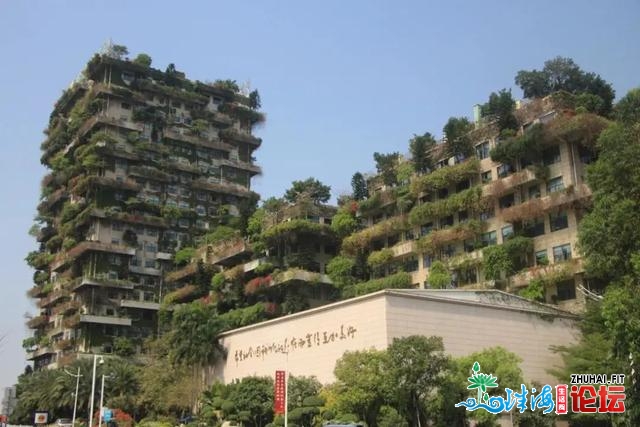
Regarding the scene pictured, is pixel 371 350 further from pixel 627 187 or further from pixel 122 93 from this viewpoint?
pixel 122 93

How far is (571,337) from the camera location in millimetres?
44188

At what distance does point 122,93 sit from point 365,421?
59343 millimetres

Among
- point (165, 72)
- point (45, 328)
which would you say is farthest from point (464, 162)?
point (45, 328)

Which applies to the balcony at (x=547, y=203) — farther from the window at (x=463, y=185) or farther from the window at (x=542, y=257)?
the window at (x=463, y=185)

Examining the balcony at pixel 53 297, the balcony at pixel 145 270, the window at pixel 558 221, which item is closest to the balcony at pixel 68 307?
the balcony at pixel 53 297

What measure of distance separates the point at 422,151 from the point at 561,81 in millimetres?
11210

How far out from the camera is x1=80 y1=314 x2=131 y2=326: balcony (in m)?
72.2

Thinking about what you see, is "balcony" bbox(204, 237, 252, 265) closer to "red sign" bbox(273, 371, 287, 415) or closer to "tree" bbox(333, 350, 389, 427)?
"red sign" bbox(273, 371, 287, 415)

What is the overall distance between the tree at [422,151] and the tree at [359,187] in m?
6.51

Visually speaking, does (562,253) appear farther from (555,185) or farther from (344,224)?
(344,224)

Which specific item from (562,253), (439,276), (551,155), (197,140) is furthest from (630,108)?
Answer: (197,140)

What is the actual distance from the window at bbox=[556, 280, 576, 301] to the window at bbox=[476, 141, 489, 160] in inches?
451

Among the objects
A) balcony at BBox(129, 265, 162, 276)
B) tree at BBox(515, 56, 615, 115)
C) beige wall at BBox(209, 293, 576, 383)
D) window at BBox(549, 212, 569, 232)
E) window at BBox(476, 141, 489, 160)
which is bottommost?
beige wall at BBox(209, 293, 576, 383)

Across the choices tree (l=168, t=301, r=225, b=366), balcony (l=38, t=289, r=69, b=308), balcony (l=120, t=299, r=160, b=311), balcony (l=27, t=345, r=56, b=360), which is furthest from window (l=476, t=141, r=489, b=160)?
balcony (l=27, t=345, r=56, b=360)
